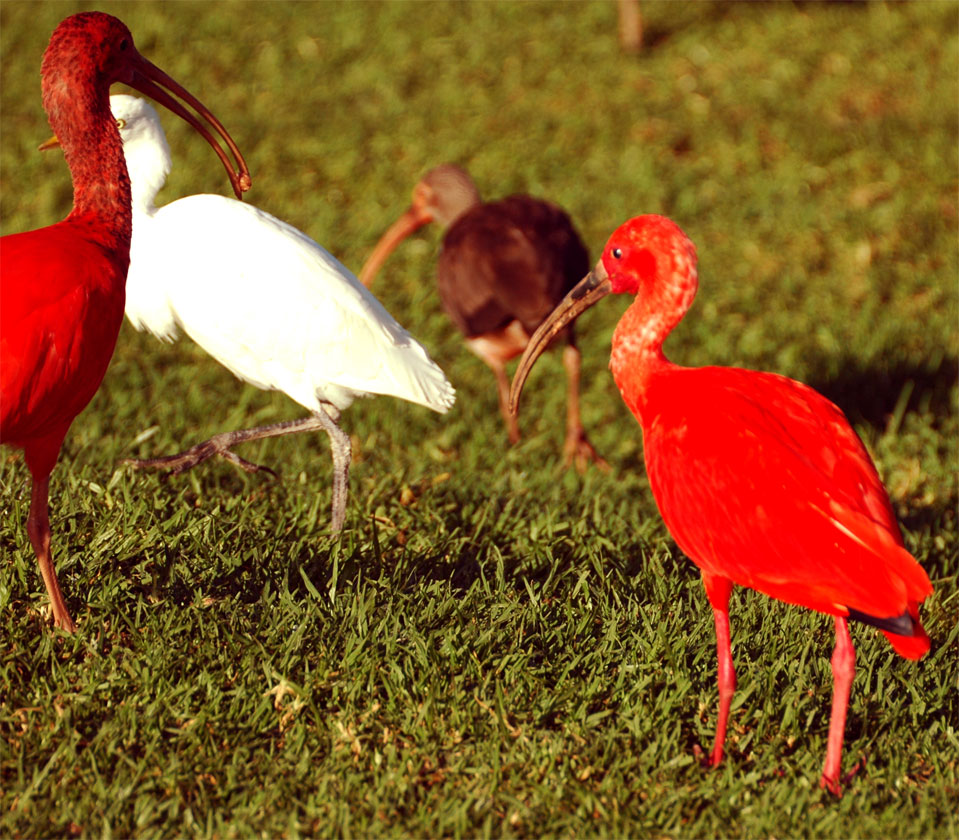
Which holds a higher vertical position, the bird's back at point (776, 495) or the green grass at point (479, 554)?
the bird's back at point (776, 495)

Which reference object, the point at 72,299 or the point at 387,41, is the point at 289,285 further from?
the point at 387,41

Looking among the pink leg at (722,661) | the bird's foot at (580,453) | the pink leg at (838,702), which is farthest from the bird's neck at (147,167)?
the pink leg at (838,702)

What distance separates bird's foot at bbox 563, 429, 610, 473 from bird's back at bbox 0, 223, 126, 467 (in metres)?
3.24

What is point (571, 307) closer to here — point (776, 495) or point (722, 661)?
point (776, 495)

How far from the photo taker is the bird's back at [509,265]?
20.2ft

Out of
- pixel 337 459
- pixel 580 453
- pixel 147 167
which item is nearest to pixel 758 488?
pixel 337 459

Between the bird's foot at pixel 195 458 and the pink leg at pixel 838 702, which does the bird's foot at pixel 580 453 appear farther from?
the pink leg at pixel 838 702

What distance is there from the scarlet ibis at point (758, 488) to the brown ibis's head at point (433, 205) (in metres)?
4.00

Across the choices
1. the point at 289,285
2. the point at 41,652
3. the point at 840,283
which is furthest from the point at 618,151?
the point at 41,652

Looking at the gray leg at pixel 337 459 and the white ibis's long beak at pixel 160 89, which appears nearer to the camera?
the white ibis's long beak at pixel 160 89

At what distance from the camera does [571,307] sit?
4.00 meters

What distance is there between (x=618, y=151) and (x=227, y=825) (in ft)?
23.9

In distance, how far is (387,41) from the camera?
10461mm

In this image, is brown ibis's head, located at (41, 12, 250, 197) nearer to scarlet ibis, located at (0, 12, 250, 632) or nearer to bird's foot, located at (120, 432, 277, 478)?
scarlet ibis, located at (0, 12, 250, 632)
